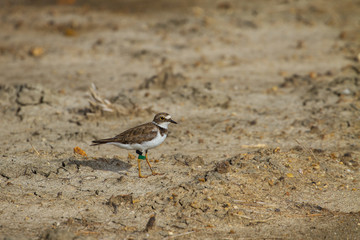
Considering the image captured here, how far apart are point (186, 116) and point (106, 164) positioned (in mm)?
2628

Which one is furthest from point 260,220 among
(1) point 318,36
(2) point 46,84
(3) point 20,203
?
(1) point 318,36

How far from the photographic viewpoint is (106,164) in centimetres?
713

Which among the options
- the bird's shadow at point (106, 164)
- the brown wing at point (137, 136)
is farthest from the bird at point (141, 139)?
the bird's shadow at point (106, 164)

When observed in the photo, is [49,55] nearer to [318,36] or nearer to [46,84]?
[46,84]

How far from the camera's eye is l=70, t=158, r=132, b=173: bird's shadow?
703 centimetres

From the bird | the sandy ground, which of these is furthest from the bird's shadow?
the bird

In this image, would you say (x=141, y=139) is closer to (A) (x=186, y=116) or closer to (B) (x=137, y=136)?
(B) (x=137, y=136)

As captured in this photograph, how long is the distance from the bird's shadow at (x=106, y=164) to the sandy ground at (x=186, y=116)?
30 mm

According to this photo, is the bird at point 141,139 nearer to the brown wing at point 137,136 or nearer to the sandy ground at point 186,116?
the brown wing at point 137,136

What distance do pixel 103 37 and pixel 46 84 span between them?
284 cm

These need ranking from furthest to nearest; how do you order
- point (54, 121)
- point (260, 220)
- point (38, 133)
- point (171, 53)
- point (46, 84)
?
1. point (171, 53)
2. point (46, 84)
3. point (54, 121)
4. point (38, 133)
5. point (260, 220)

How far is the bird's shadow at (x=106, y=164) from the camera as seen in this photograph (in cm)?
703

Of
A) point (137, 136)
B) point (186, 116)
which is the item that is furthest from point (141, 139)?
point (186, 116)

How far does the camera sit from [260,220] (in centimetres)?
583
